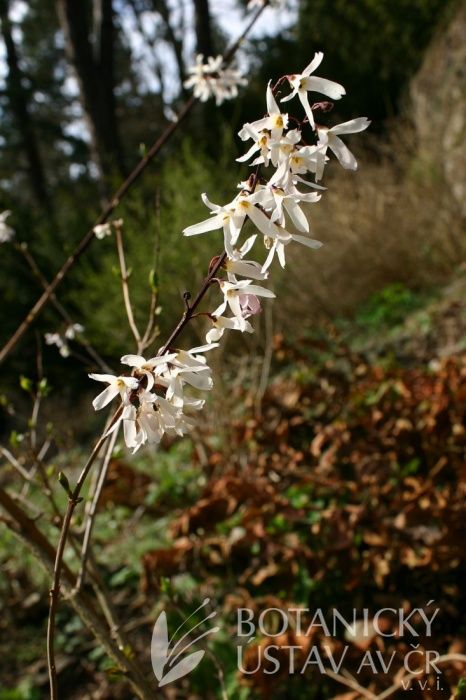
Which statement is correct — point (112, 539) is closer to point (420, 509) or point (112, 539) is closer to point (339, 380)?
point (339, 380)

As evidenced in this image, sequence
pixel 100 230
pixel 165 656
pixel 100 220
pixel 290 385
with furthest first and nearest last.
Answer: pixel 290 385 → pixel 100 230 → pixel 100 220 → pixel 165 656

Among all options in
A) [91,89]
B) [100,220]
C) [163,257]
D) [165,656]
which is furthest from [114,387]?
[91,89]

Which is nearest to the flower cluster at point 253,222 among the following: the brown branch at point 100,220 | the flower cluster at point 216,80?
the brown branch at point 100,220

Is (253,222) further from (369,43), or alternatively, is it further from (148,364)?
(369,43)

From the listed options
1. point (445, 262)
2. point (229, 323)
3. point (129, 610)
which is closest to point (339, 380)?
point (129, 610)

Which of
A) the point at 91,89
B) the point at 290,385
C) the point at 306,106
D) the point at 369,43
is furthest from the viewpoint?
the point at 369,43

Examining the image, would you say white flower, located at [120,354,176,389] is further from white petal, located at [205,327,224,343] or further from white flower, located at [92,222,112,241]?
white flower, located at [92,222,112,241]

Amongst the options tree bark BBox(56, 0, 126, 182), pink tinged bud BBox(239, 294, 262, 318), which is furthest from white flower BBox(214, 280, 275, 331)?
tree bark BBox(56, 0, 126, 182)
